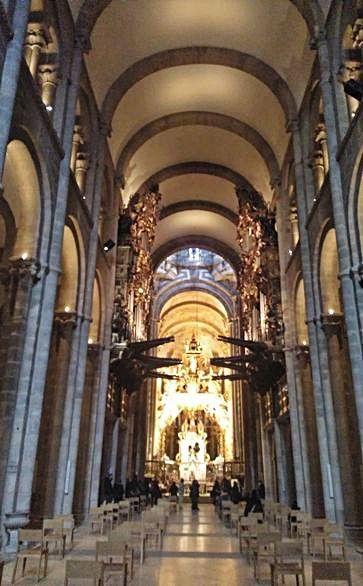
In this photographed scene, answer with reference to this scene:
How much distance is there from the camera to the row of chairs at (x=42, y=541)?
7.36 metres

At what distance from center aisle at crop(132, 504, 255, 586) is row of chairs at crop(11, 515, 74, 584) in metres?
1.51

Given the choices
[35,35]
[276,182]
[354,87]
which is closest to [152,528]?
[354,87]

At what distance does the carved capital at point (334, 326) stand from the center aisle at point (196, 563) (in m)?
6.18

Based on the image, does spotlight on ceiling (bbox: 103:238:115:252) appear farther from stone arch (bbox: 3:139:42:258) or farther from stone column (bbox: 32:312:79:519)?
stone arch (bbox: 3:139:42:258)

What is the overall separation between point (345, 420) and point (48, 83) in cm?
1228

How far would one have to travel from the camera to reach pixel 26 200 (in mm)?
11750

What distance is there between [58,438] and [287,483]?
10.7m

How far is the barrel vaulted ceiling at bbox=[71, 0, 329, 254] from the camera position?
1673cm

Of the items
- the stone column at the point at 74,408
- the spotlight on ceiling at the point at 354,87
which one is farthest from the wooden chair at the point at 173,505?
the spotlight on ceiling at the point at 354,87

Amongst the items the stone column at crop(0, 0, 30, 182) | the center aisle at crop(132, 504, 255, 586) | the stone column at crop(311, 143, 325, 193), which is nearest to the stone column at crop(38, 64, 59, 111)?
the stone column at crop(0, 0, 30, 182)

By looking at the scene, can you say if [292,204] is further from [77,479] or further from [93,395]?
[77,479]

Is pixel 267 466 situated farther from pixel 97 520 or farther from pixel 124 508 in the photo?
pixel 97 520

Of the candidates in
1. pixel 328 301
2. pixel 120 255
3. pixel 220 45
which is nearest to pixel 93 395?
pixel 120 255

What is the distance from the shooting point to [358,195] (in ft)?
37.6
